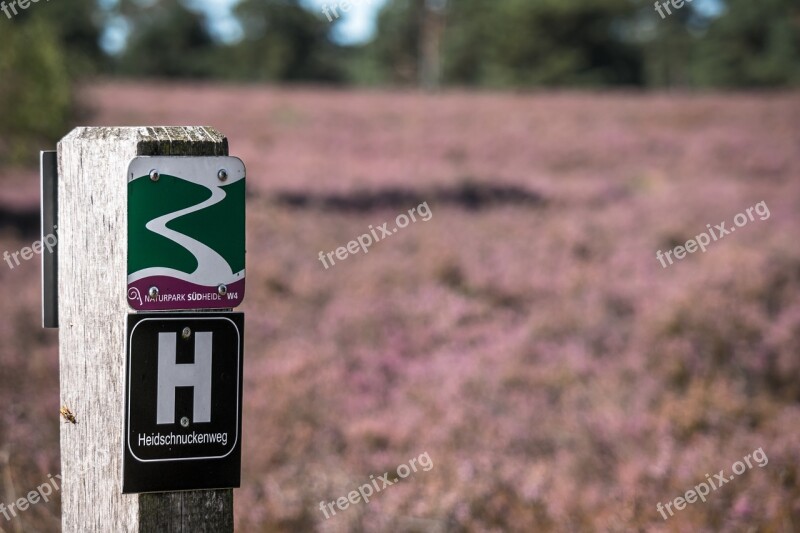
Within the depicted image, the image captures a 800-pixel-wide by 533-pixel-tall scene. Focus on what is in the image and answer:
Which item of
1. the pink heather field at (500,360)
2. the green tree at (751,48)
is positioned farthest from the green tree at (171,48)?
the pink heather field at (500,360)

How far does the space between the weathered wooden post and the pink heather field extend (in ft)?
0.42

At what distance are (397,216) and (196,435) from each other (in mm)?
11824

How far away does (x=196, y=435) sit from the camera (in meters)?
1.77

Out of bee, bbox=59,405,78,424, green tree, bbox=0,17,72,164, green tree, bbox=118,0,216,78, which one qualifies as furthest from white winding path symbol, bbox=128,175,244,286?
green tree, bbox=118,0,216,78

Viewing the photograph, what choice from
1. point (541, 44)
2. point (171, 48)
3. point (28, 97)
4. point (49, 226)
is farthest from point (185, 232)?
point (171, 48)

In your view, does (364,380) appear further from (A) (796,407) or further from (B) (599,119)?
(B) (599,119)

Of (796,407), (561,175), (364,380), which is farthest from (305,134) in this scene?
(796,407)

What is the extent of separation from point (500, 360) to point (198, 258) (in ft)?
17.6

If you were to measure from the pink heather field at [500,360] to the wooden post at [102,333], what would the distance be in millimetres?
82

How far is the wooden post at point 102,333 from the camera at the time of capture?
5.71 ft

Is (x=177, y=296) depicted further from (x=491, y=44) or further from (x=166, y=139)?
(x=491, y=44)

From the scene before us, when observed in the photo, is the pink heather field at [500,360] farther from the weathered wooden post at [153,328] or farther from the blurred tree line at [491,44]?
the blurred tree line at [491,44]

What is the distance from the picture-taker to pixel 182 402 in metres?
1.76

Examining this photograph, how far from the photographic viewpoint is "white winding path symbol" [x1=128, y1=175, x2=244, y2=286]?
1718mm
